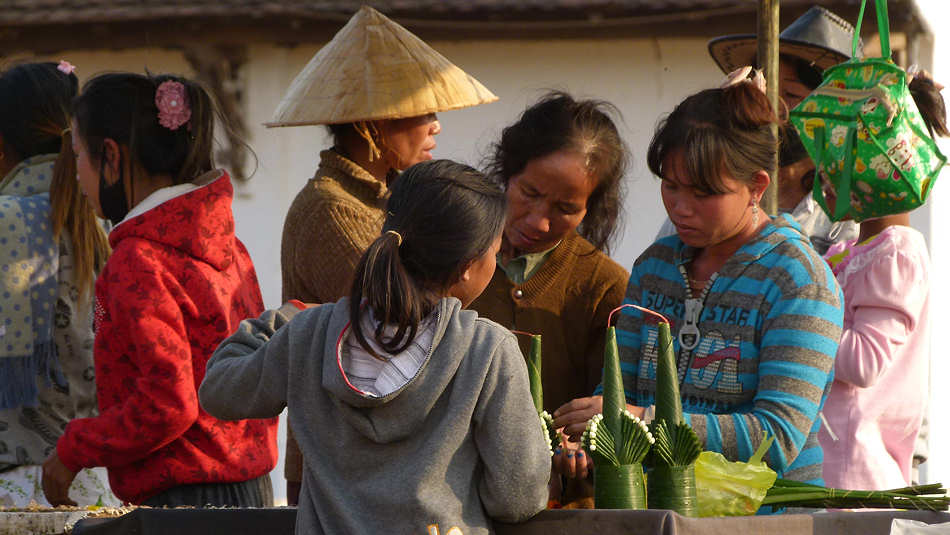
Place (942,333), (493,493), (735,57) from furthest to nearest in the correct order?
(942,333) → (735,57) → (493,493)

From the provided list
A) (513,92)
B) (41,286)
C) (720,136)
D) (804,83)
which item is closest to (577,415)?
(720,136)

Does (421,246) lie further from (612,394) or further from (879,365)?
(879,365)

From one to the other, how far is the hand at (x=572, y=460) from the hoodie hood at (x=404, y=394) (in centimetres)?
33

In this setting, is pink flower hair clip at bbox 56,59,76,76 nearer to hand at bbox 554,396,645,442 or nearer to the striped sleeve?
hand at bbox 554,396,645,442

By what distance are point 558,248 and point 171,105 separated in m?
1.01

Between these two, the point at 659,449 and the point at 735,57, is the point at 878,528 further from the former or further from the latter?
the point at 735,57

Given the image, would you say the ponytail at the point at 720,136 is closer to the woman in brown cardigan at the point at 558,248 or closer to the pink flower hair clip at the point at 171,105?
the woman in brown cardigan at the point at 558,248

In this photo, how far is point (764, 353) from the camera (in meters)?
2.45

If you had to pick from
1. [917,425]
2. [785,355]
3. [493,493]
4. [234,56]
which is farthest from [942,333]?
[493,493]

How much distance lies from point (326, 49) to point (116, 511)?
1559mm

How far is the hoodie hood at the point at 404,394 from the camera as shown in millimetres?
2113

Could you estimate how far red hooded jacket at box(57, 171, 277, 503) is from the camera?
2.86m

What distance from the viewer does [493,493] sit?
213 cm

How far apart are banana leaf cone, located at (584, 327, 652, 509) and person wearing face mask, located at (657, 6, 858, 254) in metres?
1.52
